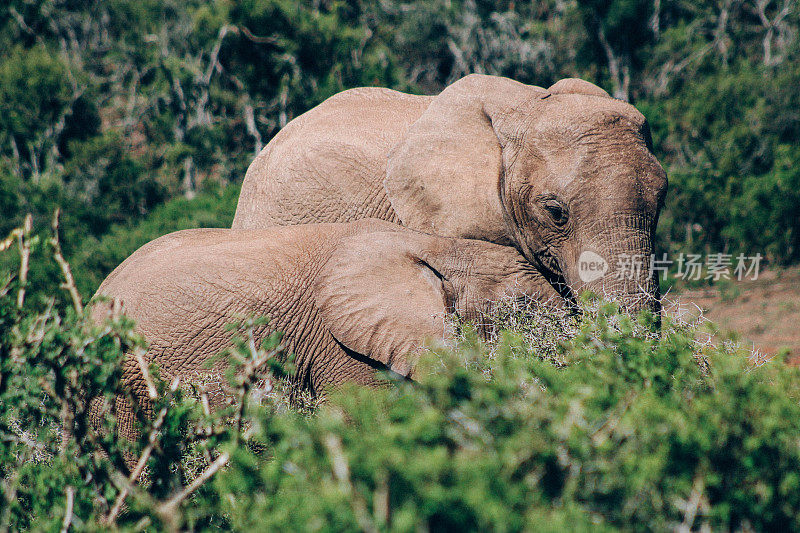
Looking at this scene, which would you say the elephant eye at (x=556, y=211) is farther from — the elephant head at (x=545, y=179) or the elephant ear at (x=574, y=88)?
the elephant ear at (x=574, y=88)

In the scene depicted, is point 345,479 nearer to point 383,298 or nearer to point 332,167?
point 383,298

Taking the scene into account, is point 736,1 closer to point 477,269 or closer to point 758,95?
point 758,95

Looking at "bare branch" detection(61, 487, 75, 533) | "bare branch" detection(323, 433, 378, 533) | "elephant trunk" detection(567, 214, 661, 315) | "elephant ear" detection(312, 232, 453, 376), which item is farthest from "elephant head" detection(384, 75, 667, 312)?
"bare branch" detection(61, 487, 75, 533)

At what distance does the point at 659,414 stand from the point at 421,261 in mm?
1801

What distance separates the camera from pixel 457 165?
3.99 metres

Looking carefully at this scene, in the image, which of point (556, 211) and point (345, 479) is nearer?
point (345, 479)

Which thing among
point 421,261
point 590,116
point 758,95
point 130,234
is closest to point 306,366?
point 421,261

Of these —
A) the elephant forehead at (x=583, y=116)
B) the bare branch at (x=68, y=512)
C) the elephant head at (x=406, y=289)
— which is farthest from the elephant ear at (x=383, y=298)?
the bare branch at (x=68, y=512)

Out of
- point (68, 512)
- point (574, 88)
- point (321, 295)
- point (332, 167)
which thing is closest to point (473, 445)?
point (68, 512)

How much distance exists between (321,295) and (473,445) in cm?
189

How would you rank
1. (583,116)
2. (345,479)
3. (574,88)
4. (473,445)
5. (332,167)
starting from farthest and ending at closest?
(332,167) < (574,88) < (583,116) < (473,445) < (345,479)

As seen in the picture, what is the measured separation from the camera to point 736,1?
20578 millimetres

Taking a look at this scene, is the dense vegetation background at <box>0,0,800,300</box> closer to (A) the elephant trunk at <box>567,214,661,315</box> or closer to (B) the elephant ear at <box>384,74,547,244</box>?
(B) the elephant ear at <box>384,74,547,244</box>

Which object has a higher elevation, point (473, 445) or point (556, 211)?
point (473, 445)
